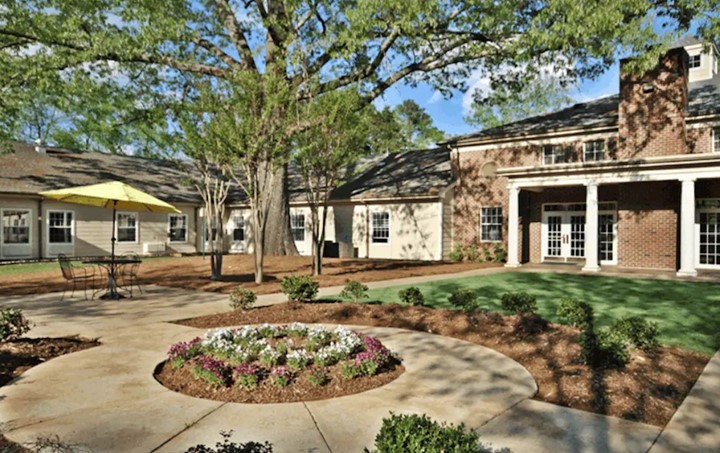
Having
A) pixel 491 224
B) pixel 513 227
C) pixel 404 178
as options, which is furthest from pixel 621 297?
pixel 404 178

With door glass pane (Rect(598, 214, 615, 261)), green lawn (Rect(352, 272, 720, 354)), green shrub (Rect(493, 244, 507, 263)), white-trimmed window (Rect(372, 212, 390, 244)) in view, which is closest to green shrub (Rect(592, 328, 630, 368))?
green lawn (Rect(352, 272, 720, 354))

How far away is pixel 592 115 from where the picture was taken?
2003 centimetres

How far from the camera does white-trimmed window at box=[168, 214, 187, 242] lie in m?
25.5

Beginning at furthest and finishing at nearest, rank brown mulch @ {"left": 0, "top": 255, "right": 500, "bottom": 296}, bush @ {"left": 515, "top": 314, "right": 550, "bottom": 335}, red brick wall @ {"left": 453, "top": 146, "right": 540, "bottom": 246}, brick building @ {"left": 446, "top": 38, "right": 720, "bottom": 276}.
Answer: red brick wall @ {"left": 453, "top": 146, "right": 540, "bottom": 246} < brick building @ {"left": 446, "top": 38, "right": 720, "bottom": 276} < brown mulch @ {"left": 0, "top": 255, "right": 500, "bottom": 296} < bush @ {"left": 515, "top": 314, "right": 550, "bottom": 335}

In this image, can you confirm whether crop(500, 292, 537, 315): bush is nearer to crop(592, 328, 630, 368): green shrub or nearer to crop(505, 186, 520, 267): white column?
crop(592, 328, 630, 368): green shrub

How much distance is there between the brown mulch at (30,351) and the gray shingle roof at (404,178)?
16998 millimetres

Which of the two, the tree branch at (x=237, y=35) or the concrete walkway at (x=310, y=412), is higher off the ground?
the tree branch at (x=237, y=35)

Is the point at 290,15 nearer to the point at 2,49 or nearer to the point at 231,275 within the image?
the point at 231,275

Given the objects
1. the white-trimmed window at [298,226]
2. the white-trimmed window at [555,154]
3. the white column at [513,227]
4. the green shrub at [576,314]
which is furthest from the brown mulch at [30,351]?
the white-trimmed window at [298,226]

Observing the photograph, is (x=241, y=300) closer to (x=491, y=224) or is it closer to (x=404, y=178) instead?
(x=491, y=224)

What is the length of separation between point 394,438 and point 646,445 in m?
2.13

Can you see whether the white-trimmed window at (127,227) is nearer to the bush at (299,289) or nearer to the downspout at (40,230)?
the downspout at (40,230)

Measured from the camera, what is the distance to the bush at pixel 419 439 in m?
2.60

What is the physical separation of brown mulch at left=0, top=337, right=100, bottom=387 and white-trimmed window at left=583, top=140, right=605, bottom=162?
721 inches
